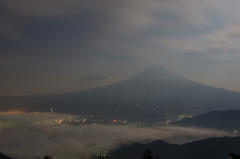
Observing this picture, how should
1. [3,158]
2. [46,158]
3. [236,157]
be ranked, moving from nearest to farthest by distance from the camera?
1. [236,157]
2. [46,158]
3. [3,158]

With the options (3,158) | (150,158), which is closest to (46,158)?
(150,158)

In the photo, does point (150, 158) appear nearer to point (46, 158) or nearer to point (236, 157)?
point (236, 157)

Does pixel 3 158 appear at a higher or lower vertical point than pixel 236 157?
lower

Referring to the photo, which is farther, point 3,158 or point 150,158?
point 3,158

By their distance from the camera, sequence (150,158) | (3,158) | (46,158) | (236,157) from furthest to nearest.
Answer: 1. (3,158)
2. (46,158)
3. (150,158)
4. (236,157)

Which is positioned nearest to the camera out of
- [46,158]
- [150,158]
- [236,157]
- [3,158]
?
[236,157]

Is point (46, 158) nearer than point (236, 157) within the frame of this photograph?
No

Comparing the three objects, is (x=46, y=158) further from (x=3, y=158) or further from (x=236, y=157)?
(x=3, y=158)

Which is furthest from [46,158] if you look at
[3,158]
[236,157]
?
[3,158]

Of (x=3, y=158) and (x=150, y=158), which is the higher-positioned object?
(x=150, y=158)
